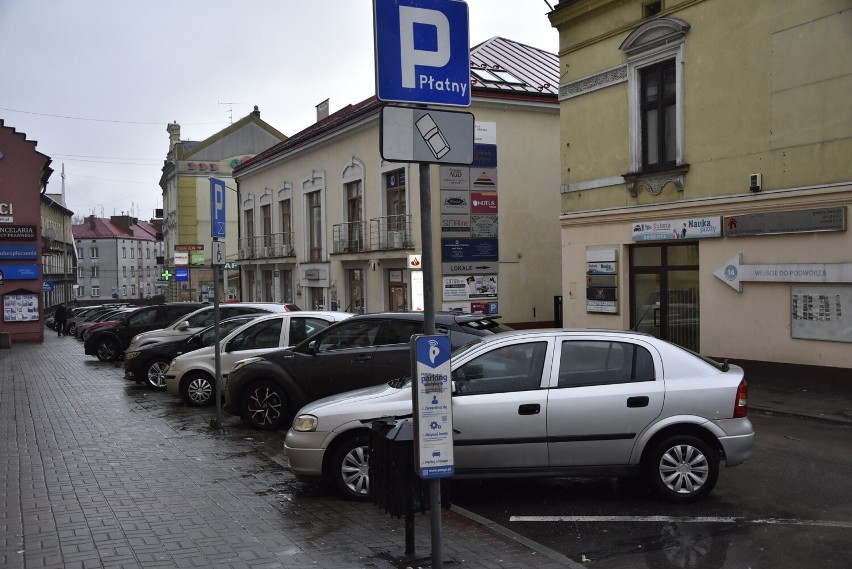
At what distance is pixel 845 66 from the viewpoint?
1259 cm

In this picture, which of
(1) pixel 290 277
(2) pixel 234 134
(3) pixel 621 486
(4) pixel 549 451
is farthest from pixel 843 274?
(2) pixel 234 134

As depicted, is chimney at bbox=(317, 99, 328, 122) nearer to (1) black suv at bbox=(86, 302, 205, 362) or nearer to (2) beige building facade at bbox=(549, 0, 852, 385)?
(1) black suv at bbox=(86, 302, 205, 362)

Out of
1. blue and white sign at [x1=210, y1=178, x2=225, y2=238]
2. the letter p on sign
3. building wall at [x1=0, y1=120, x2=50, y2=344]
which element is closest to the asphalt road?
the letter p on sign

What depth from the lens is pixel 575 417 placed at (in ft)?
22.6

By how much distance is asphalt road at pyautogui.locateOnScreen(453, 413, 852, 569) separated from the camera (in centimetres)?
571

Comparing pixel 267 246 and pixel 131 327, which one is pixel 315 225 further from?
pixel 131 327

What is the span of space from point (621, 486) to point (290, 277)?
91.6 ft

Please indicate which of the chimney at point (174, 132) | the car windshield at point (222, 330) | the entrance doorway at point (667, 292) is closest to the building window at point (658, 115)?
the entrance doorway at point (667, 292)

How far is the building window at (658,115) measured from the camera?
15812 mm

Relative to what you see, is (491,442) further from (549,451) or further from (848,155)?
(848,155)

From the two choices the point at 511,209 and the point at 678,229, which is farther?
the point at 511,209

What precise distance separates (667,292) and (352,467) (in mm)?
10906

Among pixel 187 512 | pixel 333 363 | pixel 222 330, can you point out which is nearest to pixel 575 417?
pixel 187 512

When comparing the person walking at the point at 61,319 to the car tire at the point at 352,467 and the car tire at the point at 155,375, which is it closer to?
the car tire at the point at 155,375
